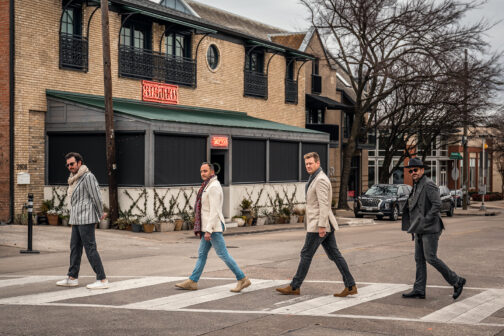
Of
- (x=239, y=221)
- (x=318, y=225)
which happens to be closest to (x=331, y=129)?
(x=239, y=221)

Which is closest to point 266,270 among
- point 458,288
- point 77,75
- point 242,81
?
point 458,288

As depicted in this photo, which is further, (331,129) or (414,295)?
(331,129)

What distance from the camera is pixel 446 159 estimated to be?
6181 centimetres

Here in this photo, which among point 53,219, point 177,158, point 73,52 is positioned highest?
point 73,52

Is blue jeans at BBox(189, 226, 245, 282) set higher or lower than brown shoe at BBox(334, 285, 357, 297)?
higher

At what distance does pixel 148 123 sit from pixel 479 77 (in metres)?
19.6

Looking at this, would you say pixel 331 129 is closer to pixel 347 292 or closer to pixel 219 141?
pixel 219 141

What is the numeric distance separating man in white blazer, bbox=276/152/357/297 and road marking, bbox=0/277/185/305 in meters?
2.18

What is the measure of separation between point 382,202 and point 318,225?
2248 centimetres

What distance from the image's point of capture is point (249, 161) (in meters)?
24.8

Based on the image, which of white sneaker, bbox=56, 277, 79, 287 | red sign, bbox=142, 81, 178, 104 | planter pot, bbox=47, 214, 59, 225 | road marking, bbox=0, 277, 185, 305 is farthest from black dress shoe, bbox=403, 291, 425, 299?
red sign, bbox=142, 81, 178, 104

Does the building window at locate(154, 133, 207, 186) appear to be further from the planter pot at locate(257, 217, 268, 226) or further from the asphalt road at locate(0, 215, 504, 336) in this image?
the asphalt road at locate(0, 215, 504, 336)

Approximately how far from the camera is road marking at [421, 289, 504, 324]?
25.3ft

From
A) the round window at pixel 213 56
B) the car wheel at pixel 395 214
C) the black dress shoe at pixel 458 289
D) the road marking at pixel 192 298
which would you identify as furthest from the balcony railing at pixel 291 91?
the black dress shoe at pixel 458 289
